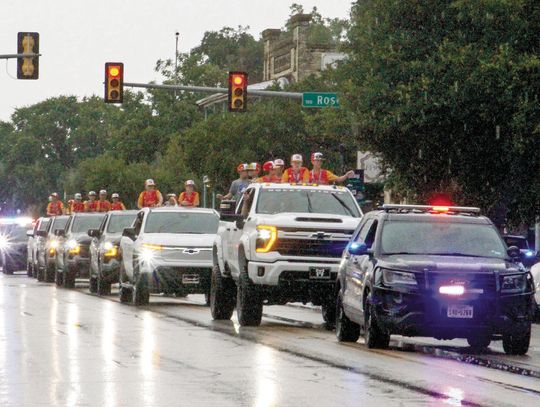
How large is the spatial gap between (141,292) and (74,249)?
9880mm

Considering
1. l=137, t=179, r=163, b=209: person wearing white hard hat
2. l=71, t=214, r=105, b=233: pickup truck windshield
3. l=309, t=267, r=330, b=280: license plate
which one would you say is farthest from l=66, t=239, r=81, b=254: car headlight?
l=309, t=267, r=330, b=280: license plate

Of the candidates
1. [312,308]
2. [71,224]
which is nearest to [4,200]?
[71,224]

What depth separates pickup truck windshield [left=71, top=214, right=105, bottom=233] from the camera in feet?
128

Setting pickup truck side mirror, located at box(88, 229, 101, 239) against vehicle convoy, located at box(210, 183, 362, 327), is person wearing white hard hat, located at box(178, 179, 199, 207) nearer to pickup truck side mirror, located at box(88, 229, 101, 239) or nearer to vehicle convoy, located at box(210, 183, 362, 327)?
pickup truck side mirror, located at box(88, 229, 101, 239)

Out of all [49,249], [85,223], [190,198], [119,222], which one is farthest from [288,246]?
[49,249]

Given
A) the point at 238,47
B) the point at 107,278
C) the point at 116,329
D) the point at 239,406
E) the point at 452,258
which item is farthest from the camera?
the point at 238,47

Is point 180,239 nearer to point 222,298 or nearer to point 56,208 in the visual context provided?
point 222,298

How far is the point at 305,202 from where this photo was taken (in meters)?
22.9

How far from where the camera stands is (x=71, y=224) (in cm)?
3922

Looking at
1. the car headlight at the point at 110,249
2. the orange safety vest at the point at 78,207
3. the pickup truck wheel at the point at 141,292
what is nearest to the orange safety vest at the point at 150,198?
the car headlight at the point at 110,249

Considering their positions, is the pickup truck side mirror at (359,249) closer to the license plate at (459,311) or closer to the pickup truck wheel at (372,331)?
the pickup truck wheel at (372,331)

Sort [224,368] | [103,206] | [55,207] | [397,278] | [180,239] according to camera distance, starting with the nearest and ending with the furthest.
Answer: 1. [224,368]
2. [397,278]
3. [180,239]
4. [103,206]
5. [55,207]

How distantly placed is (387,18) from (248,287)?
16315 millimetres

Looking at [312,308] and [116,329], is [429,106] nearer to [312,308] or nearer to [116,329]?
[312,308]
